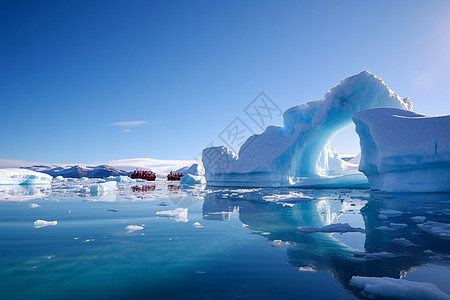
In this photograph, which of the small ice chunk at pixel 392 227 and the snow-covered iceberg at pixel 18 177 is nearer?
the small ice chunk at pixel 392 227

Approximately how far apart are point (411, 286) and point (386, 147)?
10.9m

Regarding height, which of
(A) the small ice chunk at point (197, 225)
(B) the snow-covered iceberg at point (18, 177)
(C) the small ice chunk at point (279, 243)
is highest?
(B) the snow-covered iceberg at point (18, 177)

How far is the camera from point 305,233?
4.01 metres

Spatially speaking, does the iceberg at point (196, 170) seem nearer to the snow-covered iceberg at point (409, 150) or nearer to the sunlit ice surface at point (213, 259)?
the snow-covered iceberg at point (409, 150)

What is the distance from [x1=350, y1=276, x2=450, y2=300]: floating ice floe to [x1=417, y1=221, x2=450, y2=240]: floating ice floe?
2.36 meters

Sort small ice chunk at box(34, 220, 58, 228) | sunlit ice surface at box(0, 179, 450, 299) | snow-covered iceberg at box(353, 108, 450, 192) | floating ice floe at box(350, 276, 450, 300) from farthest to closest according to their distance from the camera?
snow-covered iceberg at box(353, 108, 450, 192) → small ice chunk at box(34, 220, 58, 228) → sunlit ice surface at box(0, 179, 450, 299) → floating ice floe at box(350, 276, 450, 300)

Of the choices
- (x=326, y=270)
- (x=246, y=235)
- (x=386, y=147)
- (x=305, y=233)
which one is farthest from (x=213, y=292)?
(x=386, y=147)

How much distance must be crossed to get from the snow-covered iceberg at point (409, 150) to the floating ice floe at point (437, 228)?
24.7 ft

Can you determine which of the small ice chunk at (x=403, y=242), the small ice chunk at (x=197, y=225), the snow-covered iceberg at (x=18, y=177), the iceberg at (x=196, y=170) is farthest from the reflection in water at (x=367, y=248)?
the iceberg at (x=196, y=170)

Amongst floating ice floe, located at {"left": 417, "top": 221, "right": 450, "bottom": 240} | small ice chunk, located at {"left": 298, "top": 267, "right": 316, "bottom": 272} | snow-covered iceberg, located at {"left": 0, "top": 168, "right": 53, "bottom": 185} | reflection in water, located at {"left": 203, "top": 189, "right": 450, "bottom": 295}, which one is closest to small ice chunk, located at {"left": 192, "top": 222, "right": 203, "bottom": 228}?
reflection in water, located at {"left": 203, "top": 189, "right": 450, "bottom": 295}

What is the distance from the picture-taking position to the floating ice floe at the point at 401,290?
5.93 ft

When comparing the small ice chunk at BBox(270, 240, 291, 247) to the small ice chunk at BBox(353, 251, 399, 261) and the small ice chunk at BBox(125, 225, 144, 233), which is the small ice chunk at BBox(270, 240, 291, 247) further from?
the small ice chunk at BBox(125, 225, 144, 233)

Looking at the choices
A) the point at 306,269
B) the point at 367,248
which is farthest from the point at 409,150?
the point at 306,269

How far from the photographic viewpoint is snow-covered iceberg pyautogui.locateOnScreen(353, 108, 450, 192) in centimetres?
1048
